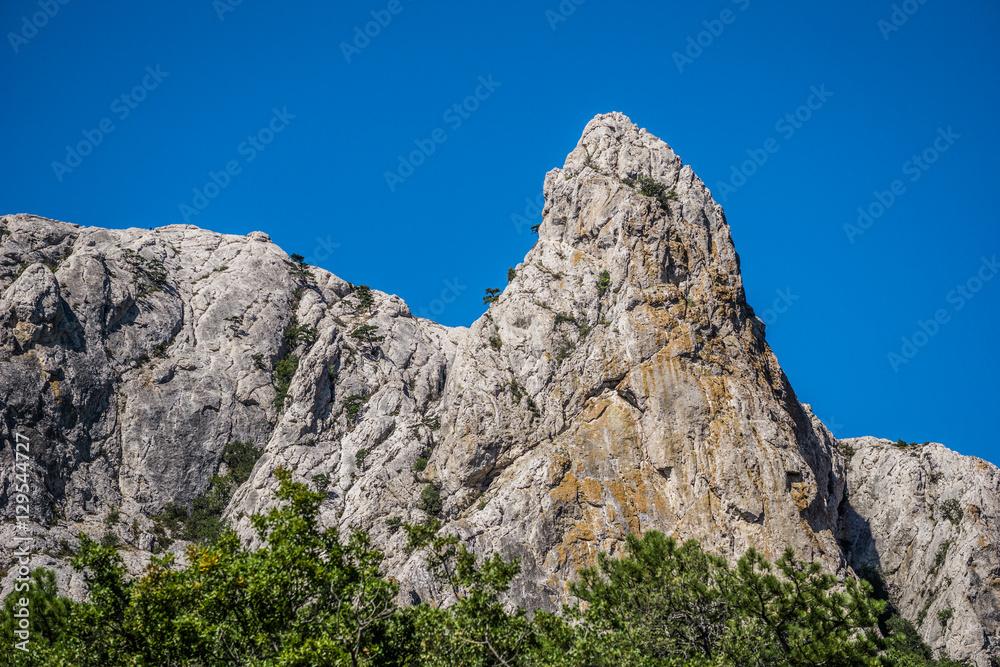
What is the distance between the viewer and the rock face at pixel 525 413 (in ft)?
217

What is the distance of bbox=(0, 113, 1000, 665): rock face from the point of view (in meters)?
66.2

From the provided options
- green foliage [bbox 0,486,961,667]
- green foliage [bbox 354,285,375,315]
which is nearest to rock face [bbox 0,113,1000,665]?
green foliage [bbox 354,285,375,315]

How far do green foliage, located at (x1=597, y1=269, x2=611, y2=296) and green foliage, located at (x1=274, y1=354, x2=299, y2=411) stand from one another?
32995 millimetres

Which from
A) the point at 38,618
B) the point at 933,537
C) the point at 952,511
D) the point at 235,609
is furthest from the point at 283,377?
the point at 952,511

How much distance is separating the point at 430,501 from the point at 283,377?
25.0m

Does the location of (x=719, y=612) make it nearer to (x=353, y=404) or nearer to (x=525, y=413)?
(x=525, y=413)

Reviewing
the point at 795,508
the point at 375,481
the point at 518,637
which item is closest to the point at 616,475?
Answer: the point at 795,508

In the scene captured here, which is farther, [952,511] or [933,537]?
[952,511]

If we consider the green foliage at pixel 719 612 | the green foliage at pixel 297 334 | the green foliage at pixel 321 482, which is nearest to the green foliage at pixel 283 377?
the green foliage at pixel 297 334

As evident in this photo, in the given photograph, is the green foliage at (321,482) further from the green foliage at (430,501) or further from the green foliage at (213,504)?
the green foliage at (430,501)

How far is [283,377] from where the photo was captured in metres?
86.1

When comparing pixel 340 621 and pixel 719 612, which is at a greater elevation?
pixel 719 612

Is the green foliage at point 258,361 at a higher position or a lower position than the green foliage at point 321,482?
higher

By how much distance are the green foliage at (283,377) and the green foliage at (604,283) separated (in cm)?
3300
